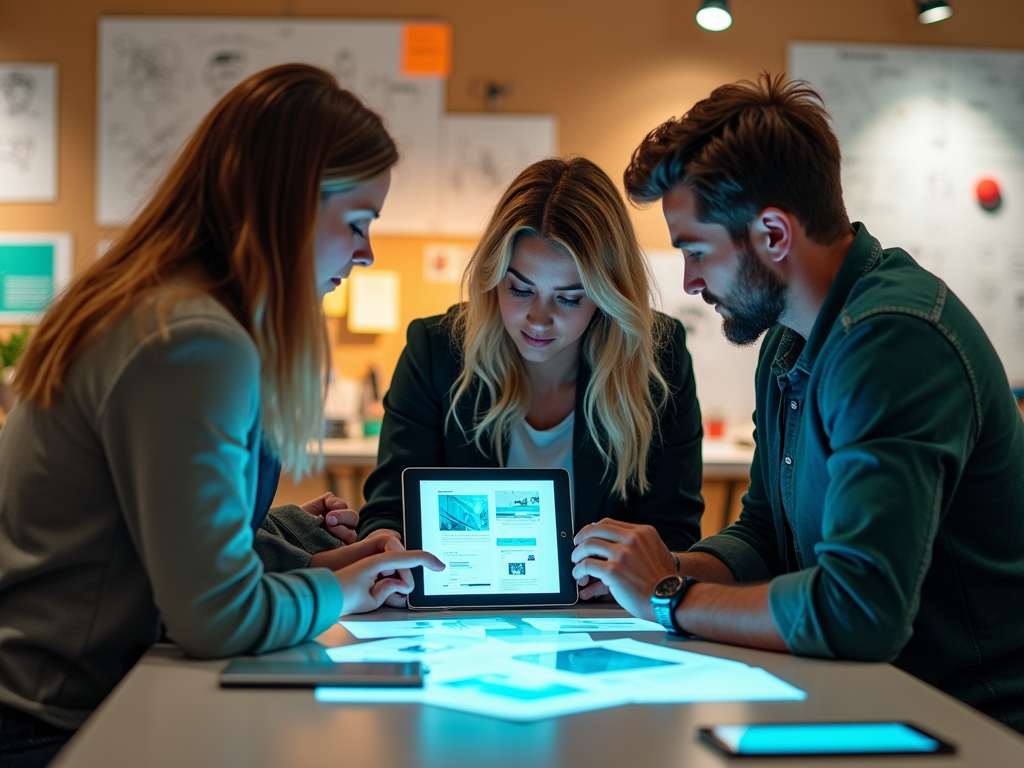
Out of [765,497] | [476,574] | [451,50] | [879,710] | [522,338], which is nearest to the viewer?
[879,710]

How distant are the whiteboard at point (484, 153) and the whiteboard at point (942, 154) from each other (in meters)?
1.27

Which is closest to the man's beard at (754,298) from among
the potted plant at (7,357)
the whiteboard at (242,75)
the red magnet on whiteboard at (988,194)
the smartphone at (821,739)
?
the smartphone at (821,739)

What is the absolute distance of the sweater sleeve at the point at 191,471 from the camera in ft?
3.18

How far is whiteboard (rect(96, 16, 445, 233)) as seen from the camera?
13.2 ft

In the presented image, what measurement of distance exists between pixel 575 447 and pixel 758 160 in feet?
2.08

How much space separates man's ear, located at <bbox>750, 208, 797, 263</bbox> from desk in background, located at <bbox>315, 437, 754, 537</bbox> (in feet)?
6.68

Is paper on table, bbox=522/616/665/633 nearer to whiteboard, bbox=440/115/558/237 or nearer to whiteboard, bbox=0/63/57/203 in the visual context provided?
whiteboard, bbox=440/115/558/237

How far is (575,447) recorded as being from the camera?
176cm

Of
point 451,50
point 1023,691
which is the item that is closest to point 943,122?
point 451,50

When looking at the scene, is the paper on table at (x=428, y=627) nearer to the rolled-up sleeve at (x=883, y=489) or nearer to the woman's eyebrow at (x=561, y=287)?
the rolled-up sleeve at (x=883, y=489)

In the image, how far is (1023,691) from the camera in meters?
1.20

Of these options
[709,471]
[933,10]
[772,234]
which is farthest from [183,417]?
[933,10]

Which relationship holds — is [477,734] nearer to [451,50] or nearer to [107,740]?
[107,740]

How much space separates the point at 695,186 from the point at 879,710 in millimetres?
788
